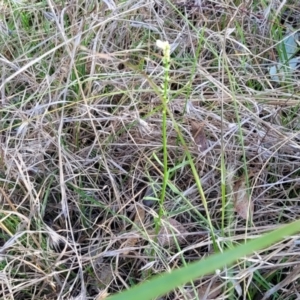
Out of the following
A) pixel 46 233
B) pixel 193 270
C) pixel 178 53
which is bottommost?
pixel 46 233

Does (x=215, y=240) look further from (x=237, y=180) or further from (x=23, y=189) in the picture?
(x=23, y=189)

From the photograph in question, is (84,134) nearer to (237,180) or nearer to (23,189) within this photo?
(23,189)

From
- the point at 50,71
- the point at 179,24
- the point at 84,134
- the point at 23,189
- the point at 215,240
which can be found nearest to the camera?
the point at 215,240

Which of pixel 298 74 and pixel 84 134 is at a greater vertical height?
pixel 298 74

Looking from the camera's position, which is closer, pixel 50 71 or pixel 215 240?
pixel 215 240

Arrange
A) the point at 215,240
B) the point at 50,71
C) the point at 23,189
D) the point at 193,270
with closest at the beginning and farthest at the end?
the point at 193,270
the point at 215,240
the point at 23,189
the point at 50,71

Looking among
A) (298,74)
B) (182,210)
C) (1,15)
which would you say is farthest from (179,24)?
(182,210)

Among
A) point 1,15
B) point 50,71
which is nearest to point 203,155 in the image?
point 50,71
